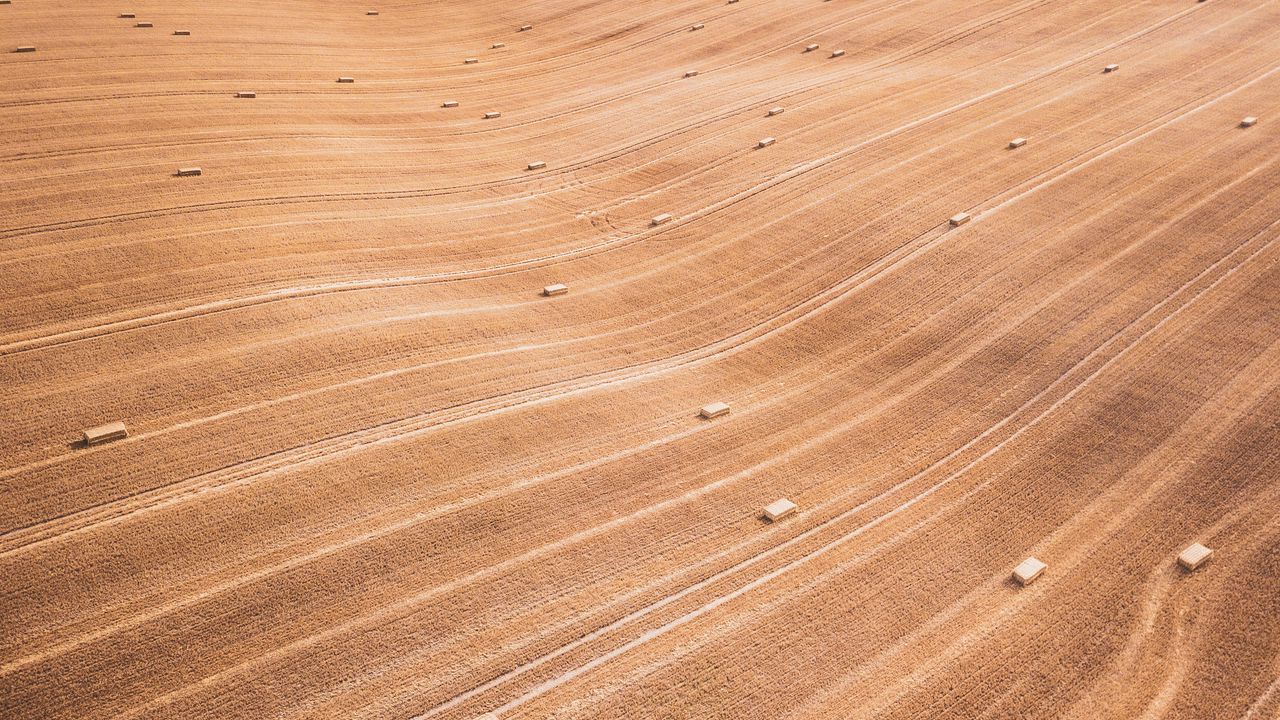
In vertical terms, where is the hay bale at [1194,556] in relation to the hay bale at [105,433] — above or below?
below

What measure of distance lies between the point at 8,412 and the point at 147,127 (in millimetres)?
7608

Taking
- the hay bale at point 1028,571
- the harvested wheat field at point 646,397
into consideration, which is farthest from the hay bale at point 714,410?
the hay bale at point 1028,571

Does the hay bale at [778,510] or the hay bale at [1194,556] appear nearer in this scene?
the hay bale at [1194,556]

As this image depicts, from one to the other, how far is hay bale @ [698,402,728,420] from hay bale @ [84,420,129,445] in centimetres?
585

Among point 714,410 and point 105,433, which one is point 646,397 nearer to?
point 714,410

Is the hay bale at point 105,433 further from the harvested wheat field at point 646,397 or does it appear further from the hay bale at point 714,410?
the hay bale at point 714,410

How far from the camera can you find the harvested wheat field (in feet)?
23.8

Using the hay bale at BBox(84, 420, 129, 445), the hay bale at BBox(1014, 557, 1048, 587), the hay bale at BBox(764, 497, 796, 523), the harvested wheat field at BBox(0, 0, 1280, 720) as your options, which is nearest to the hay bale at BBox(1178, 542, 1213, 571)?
the harvested wheat field at BBox(0, 0, 1280, 720)

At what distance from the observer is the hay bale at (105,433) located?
8805 millimetres

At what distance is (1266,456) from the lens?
8914 mm

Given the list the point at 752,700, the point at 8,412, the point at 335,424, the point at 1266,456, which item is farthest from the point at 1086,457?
the point at 8,412

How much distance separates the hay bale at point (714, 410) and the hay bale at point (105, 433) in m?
5.85

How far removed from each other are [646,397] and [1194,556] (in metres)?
5.49

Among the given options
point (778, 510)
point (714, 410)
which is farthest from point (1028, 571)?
point (714, 410)
